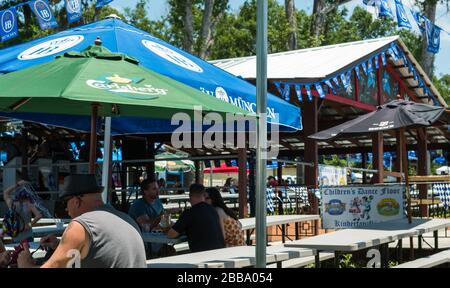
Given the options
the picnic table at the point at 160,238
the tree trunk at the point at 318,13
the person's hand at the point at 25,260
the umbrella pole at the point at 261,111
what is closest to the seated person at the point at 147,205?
the picnic table at the point at 160,238

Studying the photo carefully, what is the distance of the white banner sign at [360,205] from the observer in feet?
32.4

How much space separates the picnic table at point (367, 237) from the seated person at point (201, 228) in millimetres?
716

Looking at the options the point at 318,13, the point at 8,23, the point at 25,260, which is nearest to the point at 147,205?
the point at 25,260

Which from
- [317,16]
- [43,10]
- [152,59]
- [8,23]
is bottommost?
[152,59]

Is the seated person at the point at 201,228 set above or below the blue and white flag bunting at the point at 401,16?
below

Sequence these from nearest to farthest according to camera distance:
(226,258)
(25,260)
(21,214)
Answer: (25,260), (226,258), (21,214)

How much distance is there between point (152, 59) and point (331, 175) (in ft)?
25.2

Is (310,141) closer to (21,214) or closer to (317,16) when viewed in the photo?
(21,214)

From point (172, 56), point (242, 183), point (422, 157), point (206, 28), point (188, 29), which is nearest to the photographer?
point (172, 56)

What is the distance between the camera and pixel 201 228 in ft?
20.7

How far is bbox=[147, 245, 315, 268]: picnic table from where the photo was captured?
496 centimetres

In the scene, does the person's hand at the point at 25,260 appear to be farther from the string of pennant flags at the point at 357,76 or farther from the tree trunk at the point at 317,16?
the tree trunk at the point at 317,16
